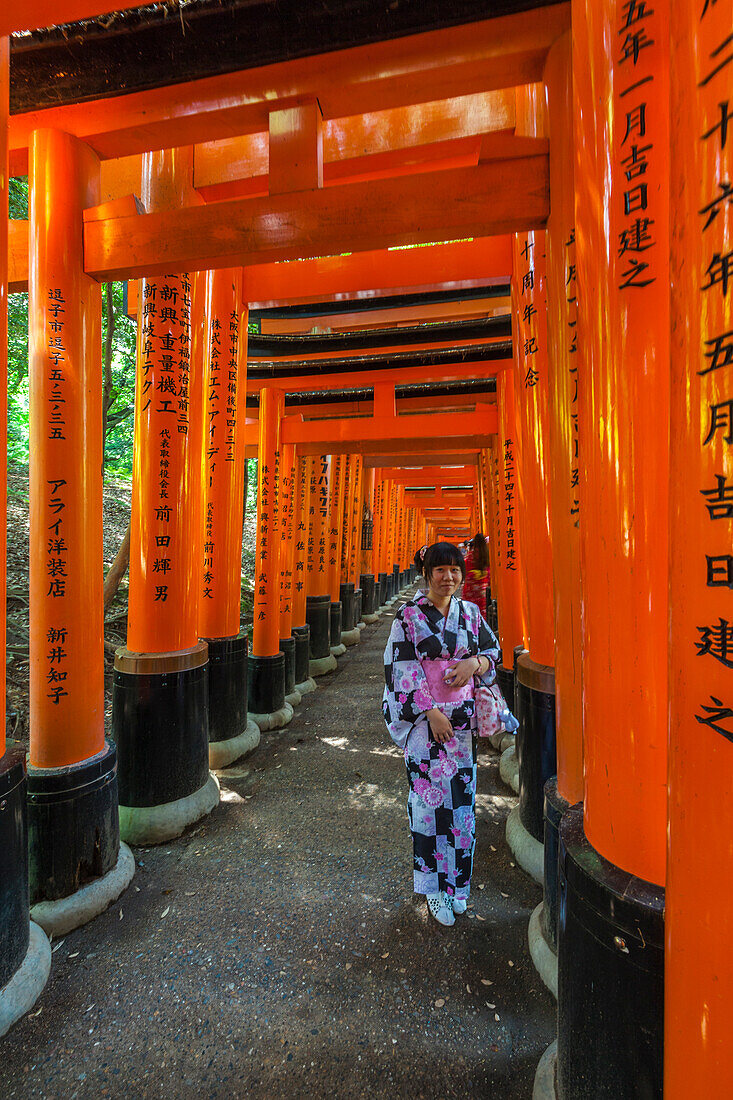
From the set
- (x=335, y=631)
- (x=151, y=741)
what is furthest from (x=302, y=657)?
(x=151, y=741)

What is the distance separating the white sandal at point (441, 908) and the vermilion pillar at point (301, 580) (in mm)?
4231

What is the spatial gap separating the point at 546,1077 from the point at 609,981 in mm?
744

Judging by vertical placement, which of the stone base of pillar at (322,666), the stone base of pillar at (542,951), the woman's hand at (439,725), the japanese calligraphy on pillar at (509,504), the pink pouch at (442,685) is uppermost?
the japanese calligraphy on pillar at (509,504)

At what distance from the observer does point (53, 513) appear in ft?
8.66

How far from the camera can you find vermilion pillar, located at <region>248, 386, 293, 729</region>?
5500 millimetres

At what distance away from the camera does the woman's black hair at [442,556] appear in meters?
2.45

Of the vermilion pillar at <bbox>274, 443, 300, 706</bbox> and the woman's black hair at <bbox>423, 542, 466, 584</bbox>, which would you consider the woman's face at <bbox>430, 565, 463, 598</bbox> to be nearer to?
the woman's black hair at <bbox>423, 542, 466, 584</bbox>

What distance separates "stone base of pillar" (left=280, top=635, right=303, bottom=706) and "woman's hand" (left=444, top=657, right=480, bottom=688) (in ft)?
12.9

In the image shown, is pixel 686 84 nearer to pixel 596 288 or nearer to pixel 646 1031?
pixel 596 288

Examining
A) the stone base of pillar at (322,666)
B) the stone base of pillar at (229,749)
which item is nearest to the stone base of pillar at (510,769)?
the stone base of pillar at (229,749)

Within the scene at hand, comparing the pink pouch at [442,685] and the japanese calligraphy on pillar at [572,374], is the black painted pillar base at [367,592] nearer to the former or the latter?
the pink pouch at [442,685]

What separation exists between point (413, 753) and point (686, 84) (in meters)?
2.44

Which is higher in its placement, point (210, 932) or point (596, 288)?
point (596, 288)

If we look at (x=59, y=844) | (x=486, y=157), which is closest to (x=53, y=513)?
(x=59, y=844)
